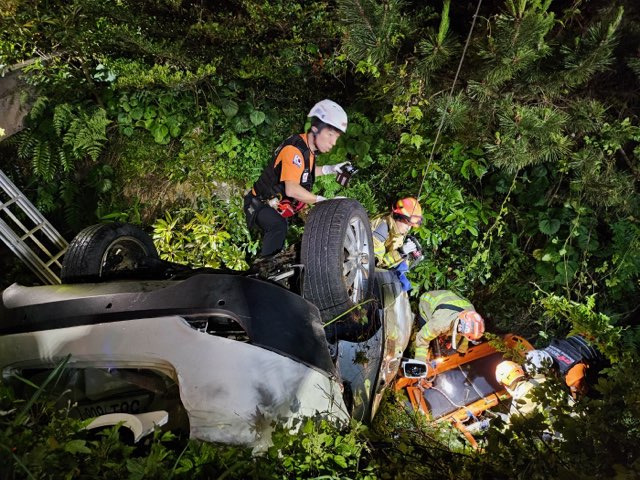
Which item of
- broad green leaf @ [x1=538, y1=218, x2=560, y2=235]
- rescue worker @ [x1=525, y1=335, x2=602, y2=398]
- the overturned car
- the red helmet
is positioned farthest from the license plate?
broad green leaf @ [x1=538, y1=218, x2=560, y2=235]

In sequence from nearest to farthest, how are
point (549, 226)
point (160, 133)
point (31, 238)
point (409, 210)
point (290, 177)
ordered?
point (290, 177) → point (409, 210) → point (31, 238) → point (549, 226) → point (160, 133)

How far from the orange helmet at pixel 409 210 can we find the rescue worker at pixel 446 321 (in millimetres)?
746

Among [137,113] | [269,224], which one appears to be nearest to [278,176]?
[269,224]

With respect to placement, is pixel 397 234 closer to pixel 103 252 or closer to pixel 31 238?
pixel 103 252

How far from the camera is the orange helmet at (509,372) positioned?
3.46 metres

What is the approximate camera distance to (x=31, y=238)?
13.6ft

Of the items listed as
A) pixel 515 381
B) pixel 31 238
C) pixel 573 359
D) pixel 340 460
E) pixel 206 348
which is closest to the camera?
pixel 340 460

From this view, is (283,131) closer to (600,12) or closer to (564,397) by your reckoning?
(600,12)

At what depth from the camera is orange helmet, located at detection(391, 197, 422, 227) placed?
157 inches

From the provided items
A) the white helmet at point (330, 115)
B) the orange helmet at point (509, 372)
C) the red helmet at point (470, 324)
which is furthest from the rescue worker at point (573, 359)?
the white helmet at point (330, 115)

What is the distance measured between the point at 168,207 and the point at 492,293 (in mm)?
4098

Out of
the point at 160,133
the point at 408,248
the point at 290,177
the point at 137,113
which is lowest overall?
the point at 408,248

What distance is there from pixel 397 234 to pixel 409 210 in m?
0.30

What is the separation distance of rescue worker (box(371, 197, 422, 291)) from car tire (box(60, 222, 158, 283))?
81.3 inches
